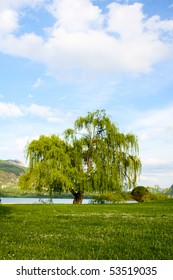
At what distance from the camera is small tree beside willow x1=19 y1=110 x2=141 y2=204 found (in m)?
47.7

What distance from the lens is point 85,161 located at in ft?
166

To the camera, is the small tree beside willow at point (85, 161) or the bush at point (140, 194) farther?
the bush at point (140, 194)

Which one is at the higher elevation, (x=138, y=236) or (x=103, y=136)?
(x=103, y=136)

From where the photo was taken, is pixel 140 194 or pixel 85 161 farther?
pixel 140 194

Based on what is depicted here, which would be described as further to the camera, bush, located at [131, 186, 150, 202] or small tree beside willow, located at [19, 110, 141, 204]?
bush, located at [131, 186, 150, 202]

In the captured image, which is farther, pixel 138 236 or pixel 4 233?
pixel 4 233

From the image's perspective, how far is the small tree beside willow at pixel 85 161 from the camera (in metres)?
47.7

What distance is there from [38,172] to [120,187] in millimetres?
11381

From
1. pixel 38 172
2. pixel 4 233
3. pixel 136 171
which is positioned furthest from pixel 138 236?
pixel 136 171

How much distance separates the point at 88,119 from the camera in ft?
168
